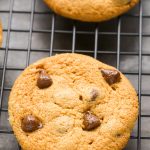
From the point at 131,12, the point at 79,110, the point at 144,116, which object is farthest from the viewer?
the point at 131,12

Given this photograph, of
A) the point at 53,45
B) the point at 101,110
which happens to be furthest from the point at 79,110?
the point at 53,45

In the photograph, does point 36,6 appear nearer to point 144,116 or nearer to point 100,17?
point 100,17

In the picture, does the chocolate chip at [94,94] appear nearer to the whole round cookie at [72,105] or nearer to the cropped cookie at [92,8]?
the whole round cookie at [72,105]

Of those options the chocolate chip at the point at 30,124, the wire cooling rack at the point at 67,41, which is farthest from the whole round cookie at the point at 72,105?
the wire cooling rack at the point at 67,41

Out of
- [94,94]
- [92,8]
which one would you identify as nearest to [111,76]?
[94,94]

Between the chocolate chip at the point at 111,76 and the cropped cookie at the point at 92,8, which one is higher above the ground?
the cropped cookie at the point at 92,8

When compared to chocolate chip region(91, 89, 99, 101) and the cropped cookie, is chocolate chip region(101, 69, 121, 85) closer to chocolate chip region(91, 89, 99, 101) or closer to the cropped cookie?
chocolate chip region(91, 89, 99, 101)

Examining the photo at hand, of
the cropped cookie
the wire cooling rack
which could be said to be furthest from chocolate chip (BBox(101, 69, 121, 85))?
the cropped cookie
